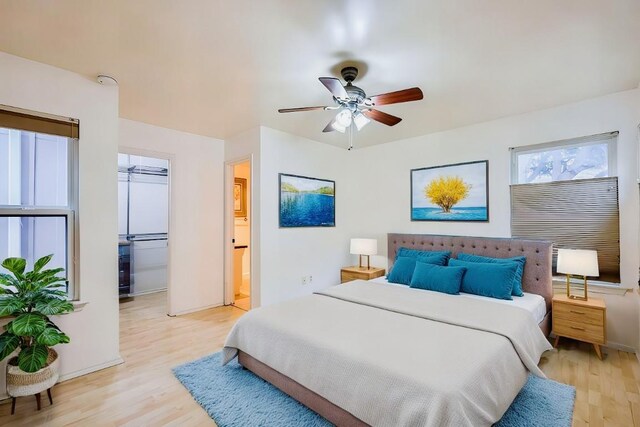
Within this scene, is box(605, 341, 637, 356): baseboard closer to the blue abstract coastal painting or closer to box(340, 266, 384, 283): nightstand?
box(340, 266, 384, 283): nightstand

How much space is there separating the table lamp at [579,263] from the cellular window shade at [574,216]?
0.25 metres

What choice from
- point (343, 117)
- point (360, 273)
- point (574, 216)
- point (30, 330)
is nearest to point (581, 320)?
point (574, 216)

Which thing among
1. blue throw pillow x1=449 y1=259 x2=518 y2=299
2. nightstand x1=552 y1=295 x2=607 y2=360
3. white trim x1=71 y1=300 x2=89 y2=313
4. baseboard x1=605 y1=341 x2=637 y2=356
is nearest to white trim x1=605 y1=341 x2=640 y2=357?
baseboard x1=605 y1=341 x2=637 y2=356

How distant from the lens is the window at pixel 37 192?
232 cm

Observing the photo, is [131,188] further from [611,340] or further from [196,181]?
[611,340]

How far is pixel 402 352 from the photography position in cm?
177

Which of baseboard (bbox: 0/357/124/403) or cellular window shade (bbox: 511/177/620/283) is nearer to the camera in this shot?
baseboard (bbox: 0/357/124/403)

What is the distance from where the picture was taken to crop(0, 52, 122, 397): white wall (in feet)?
7.98

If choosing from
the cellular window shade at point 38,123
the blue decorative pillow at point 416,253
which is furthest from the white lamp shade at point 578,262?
the cellular window shade at point 38,123

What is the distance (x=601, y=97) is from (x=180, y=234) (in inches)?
196

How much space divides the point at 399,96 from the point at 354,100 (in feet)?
1.20

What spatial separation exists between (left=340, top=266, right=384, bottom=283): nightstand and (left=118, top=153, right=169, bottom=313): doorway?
2880 mm

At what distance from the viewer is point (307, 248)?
4.43 m

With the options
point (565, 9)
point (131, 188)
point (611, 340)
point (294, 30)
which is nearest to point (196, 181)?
point (131, 188)
